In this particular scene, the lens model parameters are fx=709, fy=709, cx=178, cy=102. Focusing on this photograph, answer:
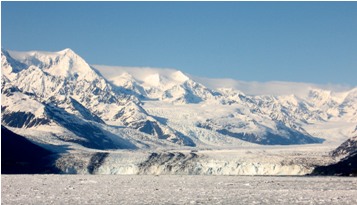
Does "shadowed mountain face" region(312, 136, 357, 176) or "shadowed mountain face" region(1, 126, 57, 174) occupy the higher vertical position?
"shadowed mountain face" region(312, 136, 357, 176)

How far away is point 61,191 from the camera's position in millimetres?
78750

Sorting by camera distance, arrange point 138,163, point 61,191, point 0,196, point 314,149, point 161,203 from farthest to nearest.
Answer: point 314,149 → point 138,163 → point 61,191 → point 0,196 → point 161,203

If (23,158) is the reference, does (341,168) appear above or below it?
above

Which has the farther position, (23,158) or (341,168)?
(23,158)

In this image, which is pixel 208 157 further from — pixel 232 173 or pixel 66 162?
pixel 66 162

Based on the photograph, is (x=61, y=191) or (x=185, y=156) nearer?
(x=61, y=191)

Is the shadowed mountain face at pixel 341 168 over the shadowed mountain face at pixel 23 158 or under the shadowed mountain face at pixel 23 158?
over

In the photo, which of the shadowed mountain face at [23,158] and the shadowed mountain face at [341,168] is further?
the shadowed mountain face at [23,158]

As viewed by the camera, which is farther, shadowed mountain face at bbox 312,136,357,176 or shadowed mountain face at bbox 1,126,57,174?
shadowed mountain face at bbox 1,126,57,174

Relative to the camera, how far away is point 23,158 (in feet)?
589

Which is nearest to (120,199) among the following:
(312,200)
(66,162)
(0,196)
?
(0,196)

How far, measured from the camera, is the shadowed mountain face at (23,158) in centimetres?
16325

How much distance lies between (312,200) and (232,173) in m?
84.8

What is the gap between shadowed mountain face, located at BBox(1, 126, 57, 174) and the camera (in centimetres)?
16325
